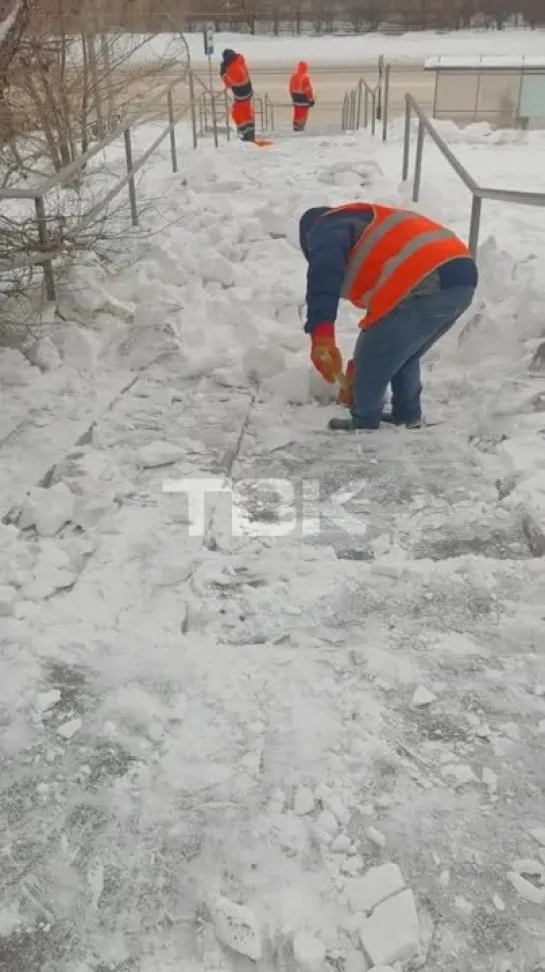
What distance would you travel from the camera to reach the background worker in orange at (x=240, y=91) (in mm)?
11953

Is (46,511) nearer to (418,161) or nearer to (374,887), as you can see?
(374,887)

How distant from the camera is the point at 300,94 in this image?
13500 millimetres

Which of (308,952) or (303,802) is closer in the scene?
(308,952)

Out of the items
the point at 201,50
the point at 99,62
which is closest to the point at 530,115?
→ the point at 99,62

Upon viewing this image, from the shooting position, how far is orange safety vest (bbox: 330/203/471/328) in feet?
10.9

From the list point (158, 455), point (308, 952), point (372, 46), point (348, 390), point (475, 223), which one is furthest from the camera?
point (372, 46)

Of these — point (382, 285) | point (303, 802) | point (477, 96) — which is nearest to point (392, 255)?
point (382, 285)

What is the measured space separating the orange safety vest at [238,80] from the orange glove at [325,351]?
9.69 metres

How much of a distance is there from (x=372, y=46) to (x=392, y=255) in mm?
31543

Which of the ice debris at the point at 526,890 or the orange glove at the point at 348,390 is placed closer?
the ice debris at the point at 526,890

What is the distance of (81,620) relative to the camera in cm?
236

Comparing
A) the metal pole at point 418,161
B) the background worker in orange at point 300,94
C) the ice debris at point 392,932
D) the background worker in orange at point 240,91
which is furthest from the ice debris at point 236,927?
the background worker in orange at point 300,94

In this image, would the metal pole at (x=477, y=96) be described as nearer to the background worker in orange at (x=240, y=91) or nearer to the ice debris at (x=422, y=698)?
A: the background worker in orange at (x=240, y=91)

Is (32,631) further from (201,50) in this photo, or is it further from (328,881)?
(201,50)
